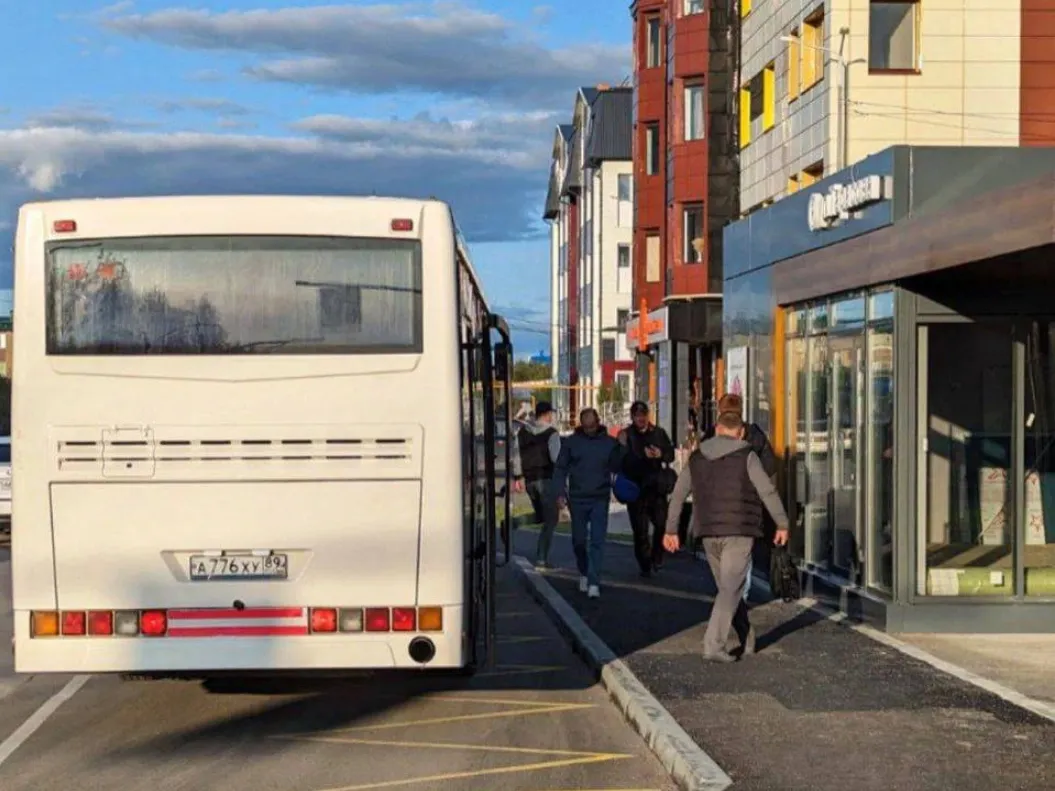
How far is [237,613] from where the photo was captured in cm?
966

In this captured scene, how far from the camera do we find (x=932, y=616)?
14156mm

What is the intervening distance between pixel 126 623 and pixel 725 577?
177 inches

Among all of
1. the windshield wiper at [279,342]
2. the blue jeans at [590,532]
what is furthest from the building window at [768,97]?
the windshield wiper at [279,342]

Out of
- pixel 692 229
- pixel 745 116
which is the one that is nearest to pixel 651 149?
pixel 692 229

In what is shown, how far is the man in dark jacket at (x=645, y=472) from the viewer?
19.0 meters

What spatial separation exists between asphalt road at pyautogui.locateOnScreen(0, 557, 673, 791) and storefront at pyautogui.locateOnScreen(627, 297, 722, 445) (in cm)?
2999

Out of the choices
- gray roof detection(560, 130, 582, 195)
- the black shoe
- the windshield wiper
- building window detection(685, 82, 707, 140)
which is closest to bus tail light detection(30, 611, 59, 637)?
the windshield wiper

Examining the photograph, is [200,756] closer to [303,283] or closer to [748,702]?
[303,283]

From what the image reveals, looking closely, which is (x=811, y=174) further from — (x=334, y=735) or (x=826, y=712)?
(x=334, y=735)

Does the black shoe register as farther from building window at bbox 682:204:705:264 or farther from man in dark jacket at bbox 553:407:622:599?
building window at bbox 682:204:705:264

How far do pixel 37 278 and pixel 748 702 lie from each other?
4.87 meters

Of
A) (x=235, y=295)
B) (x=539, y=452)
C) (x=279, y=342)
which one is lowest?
(x=539, y=452)

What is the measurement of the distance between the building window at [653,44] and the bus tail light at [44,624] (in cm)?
4437

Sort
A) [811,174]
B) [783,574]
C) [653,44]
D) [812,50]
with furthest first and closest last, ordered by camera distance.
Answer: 1. [653,44]
2. [811,174]
3. [812,50]
4. [783,574]
